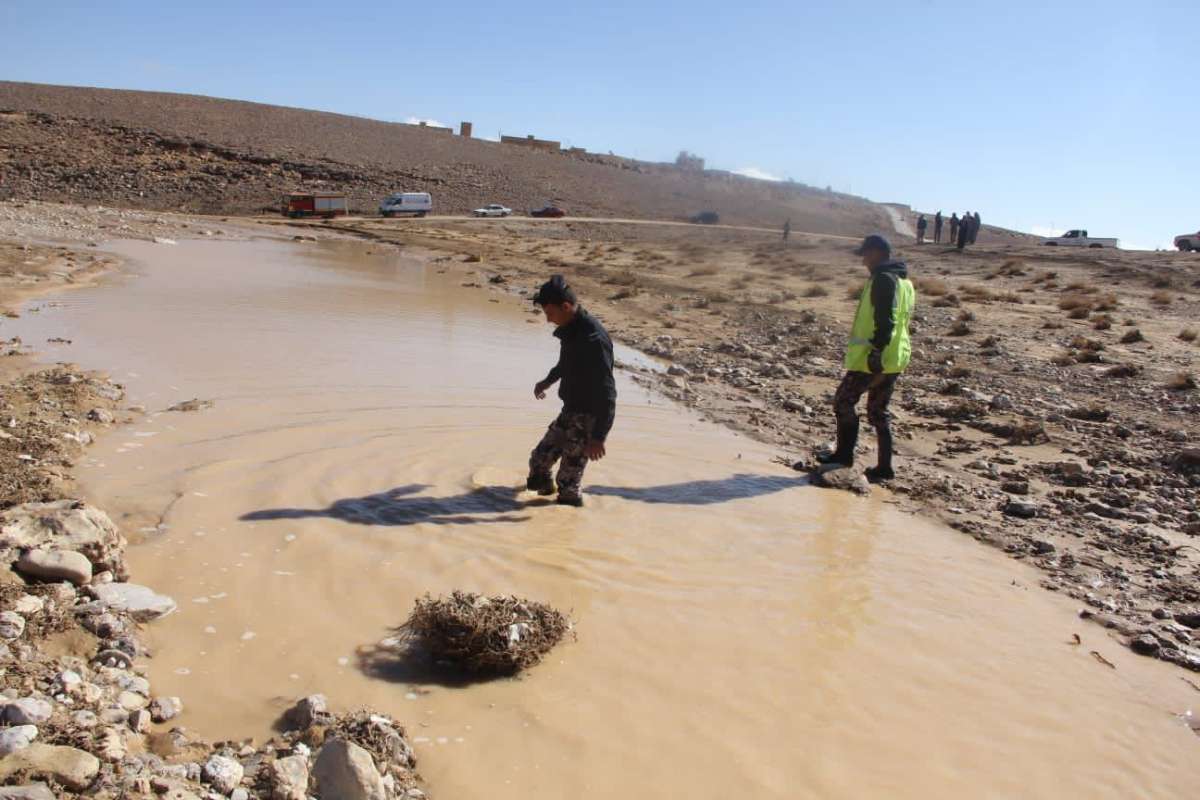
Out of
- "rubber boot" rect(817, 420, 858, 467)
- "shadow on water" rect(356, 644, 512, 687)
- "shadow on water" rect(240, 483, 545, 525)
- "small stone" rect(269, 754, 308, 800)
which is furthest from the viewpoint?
"rubber boot" rect(817, 420, 858, 467)

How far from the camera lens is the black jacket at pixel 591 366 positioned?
5.94 metres

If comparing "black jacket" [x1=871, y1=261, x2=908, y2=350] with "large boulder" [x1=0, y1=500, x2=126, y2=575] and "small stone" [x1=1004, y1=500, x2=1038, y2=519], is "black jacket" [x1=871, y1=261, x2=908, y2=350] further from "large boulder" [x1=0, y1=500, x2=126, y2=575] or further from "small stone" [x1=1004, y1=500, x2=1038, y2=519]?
"large boulder" [x1=0, y1=500, x2=126, y2=575]

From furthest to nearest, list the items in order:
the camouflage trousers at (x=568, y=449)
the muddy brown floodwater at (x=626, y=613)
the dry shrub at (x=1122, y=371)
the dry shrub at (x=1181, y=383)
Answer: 1. the dry shrub at (x=1122, y=371)
2. the dry shrub at (x=1181, y=383)
3. the camouflage trousers at (x=568, y=449)
4. the muddy brown floodwater at (x=626, y=613)

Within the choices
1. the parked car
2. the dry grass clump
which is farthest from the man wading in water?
the parked car

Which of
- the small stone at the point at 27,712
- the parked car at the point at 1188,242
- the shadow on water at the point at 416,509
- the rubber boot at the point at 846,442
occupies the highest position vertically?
the parked car at the point at 1188,242

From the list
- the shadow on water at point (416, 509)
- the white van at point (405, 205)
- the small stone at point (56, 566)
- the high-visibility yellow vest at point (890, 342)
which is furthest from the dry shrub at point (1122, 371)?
the white van at point (405, 205)

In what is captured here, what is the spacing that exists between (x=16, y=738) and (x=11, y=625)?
930 mm

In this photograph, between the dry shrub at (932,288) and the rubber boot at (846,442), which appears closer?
the rubber boot at (846,442)

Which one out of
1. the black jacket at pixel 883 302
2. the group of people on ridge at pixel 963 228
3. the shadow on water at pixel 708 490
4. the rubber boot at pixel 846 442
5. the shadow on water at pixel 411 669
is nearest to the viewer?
the shadow on water at pixel 411 669

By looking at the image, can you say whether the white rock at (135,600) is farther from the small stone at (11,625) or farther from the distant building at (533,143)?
the distant building at (533,143)

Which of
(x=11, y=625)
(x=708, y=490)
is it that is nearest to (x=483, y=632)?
(x=11, y=625)

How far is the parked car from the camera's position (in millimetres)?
39247

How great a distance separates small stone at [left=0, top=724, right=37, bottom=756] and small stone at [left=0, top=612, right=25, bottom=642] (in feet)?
2.54

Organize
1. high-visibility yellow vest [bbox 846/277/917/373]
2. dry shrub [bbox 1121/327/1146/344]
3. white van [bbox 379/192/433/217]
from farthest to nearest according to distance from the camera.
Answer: white van [bbox 379/192/433/217], dry shrub [bbox 1121/327/1146/344], high-visibility yellow vest [bbox 846/277/917/373]
